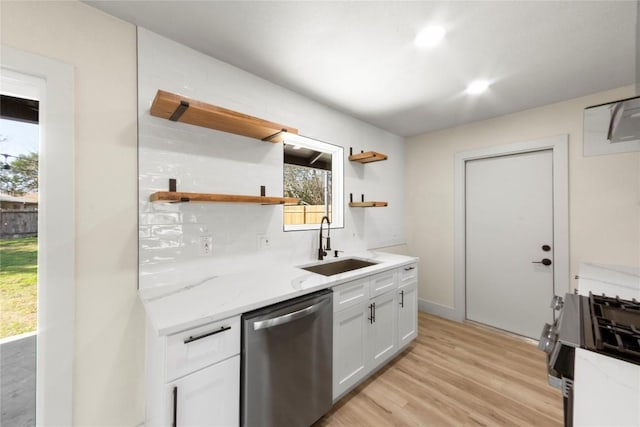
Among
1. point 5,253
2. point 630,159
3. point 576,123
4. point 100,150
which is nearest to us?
point 5,253

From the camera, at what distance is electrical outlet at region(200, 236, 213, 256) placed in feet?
5.71

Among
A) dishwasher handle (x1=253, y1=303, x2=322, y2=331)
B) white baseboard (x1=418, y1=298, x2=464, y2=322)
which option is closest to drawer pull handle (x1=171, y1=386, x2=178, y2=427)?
dishwasher handle (x1=253, y1=303, x2=322, y2=331)

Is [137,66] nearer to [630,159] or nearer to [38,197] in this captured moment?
Answer: [38,197]

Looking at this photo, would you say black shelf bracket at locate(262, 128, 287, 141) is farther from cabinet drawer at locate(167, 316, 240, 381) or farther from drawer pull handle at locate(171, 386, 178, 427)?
drawer pull handle at locate(171, 386, 178, 427)

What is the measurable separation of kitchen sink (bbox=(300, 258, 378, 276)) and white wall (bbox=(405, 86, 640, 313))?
4.89ft

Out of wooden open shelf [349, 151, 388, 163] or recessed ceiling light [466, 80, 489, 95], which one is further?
wooden open shelf [349, 151, 388, 163]

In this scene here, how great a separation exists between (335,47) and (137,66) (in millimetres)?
1269

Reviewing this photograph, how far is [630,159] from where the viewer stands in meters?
2.15

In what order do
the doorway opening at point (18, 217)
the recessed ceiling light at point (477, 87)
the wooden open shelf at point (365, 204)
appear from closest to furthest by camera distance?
the doorway opening at point (18, 217), the recessed ceiling light at point (477, 87), the wooden open shelf at point (365, 204)

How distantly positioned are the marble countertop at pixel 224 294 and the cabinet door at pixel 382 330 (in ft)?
1.13

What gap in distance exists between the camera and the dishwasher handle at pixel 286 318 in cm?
127

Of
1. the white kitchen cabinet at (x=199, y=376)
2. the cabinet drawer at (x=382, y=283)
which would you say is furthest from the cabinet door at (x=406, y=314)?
the white kitchen cabinet at (x=199, y=376)

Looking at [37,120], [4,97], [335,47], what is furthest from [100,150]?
[335,47]

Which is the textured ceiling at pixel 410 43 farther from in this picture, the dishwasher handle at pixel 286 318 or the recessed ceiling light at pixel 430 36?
the dishwasher handle at pixel 286 318
